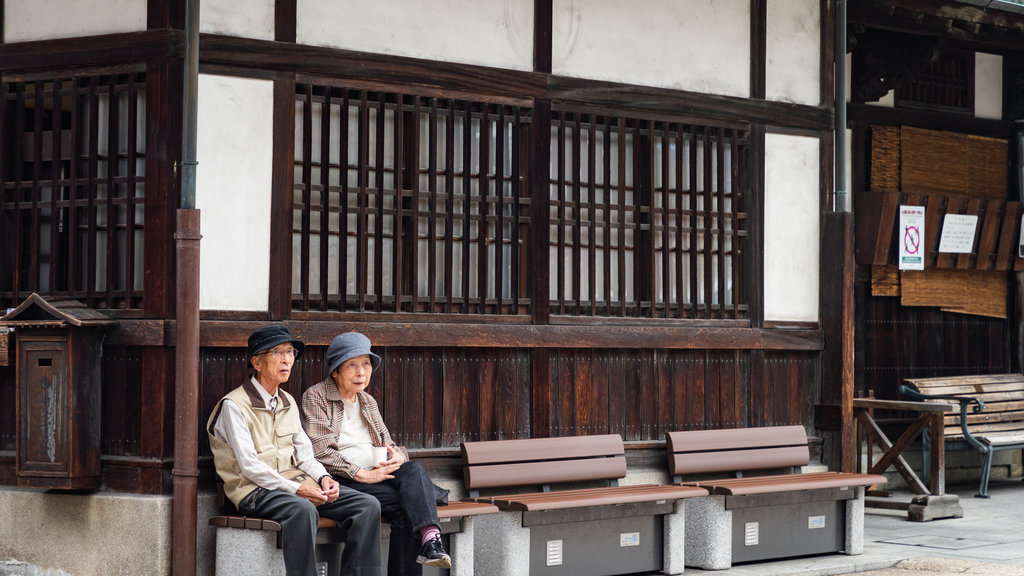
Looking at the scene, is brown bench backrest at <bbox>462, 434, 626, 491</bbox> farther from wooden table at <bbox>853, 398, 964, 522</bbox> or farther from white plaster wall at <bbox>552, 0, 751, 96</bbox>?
wooden table at <bbox>853, 398, 964, 522</bbox>

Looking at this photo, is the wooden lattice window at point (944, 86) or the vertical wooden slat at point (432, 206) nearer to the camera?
the vertical wooden slat at point (432, 206)

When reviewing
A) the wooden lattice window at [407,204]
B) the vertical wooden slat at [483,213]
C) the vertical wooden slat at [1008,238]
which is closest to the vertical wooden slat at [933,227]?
the vertical wooden slat at [1008,238]

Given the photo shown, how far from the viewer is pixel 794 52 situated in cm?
1082

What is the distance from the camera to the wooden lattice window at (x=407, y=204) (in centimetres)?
871

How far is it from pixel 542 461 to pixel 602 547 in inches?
28.1

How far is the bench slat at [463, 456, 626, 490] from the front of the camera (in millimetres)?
8953

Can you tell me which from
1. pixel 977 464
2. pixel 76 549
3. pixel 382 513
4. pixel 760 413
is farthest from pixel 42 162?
pixel 977 464

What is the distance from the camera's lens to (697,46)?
10.3 meters

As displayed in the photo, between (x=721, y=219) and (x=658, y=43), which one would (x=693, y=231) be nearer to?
(x=721, y=219)

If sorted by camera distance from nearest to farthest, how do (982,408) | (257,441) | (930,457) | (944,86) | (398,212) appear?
(257,441), (398,212), (930,457), (982,408), (944,86)

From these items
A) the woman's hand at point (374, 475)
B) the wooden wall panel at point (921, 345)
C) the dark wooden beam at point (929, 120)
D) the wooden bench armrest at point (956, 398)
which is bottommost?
the woman's hand at point (374, 475)

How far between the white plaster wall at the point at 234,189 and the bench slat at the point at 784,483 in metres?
3.33

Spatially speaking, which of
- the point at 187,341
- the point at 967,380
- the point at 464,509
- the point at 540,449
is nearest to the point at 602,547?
the point at 540,449

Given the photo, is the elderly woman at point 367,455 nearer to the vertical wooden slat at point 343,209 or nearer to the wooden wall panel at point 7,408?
the vertical wooden slat at point 343,209
